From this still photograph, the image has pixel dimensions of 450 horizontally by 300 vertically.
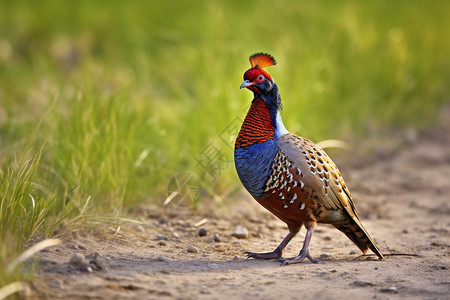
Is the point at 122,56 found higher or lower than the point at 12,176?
higher

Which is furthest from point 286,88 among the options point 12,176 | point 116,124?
point 12,176

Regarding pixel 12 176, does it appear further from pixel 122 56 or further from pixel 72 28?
pixel 72 28

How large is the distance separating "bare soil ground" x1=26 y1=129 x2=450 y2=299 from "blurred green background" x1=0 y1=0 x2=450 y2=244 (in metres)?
0.34

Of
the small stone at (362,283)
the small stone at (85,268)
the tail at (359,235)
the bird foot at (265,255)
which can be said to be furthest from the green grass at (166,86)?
the small stone at (362,283)

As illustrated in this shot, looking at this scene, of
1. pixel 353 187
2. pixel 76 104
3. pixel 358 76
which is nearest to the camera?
pixel 76 104

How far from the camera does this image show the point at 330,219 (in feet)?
12.6

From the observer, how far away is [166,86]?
7.86 m

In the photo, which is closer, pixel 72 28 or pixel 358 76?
pixel 358 76

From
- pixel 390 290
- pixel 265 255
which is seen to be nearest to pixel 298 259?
pixel 265 255

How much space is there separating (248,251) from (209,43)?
2.74m

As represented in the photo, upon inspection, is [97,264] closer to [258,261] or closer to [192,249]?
[192,249]

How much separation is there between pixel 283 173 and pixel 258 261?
0.60 meters

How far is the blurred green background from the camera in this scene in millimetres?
4438

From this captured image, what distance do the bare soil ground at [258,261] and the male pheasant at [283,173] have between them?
0.27 metres
